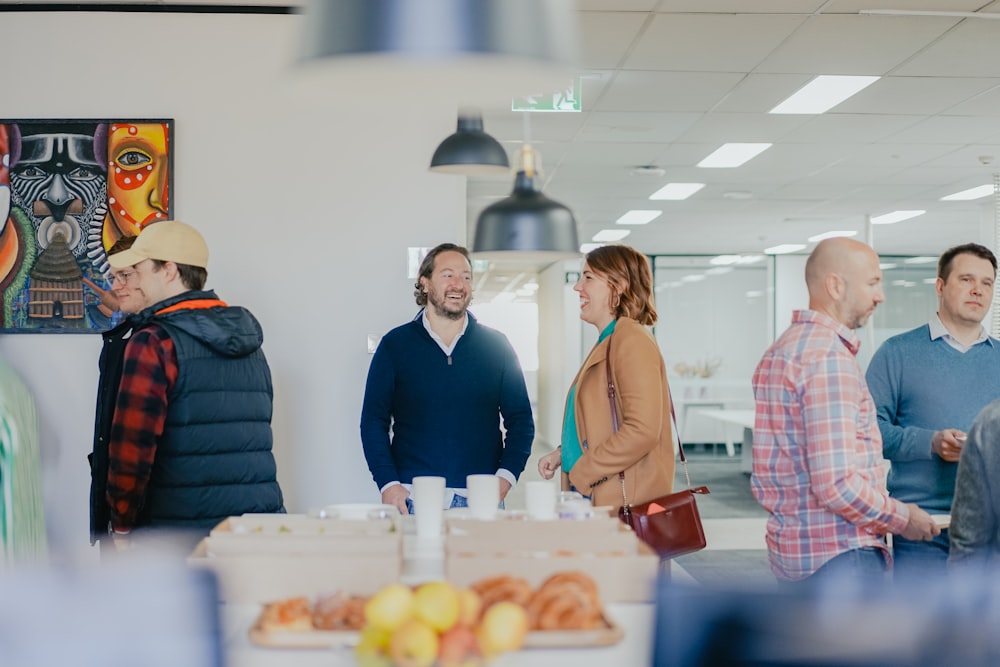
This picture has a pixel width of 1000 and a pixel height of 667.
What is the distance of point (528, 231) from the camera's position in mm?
2223

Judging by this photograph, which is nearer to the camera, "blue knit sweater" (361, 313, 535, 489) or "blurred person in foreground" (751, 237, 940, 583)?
"blurred person in foreground" (751, 237, 940, 583)

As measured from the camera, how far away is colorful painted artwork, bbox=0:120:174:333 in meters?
3.89

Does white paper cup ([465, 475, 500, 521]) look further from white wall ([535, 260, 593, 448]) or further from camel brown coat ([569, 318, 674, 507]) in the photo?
white wall ([535, 260, 593, 448])

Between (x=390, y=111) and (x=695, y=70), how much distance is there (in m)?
2.17

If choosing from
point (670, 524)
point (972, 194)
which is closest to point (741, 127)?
point (972, 194)

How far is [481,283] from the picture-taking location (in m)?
22.2

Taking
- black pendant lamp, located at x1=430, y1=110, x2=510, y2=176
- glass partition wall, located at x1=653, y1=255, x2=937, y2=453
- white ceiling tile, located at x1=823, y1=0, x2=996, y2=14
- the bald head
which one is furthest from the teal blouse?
glass partition wall, located at x1=653, y1=255, x2=937, y2=453

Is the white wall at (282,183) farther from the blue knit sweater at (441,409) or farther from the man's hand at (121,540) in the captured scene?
the man's hand at (121,540)

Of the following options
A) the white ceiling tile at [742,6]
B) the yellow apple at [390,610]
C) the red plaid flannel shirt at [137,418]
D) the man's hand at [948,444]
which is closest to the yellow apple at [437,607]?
the yellow apple at [390,610]

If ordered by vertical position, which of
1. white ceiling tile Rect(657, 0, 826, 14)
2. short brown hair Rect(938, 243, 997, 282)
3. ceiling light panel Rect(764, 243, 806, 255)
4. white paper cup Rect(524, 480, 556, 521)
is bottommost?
white paper cup Rect(524, 480, 556, 521)

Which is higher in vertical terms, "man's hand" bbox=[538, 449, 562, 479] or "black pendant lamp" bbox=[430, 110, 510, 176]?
"black pendant lamp" bbox=[430, 110, 510, 176]

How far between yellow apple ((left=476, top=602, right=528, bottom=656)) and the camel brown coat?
1.50 meters

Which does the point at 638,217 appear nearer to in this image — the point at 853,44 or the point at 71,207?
the point at 853,44

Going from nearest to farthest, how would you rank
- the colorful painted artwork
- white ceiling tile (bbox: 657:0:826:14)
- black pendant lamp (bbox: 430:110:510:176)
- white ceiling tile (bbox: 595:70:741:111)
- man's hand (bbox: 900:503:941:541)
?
man's hand (bbox: 900:503:941:541) → black pendant lamp (bbox: 430:110:510:176) → the colorful painted artwork → white ceiling tile (bbox: 657:0:826:14) → white ceiling tile (bbox: 595:70:741:111)
